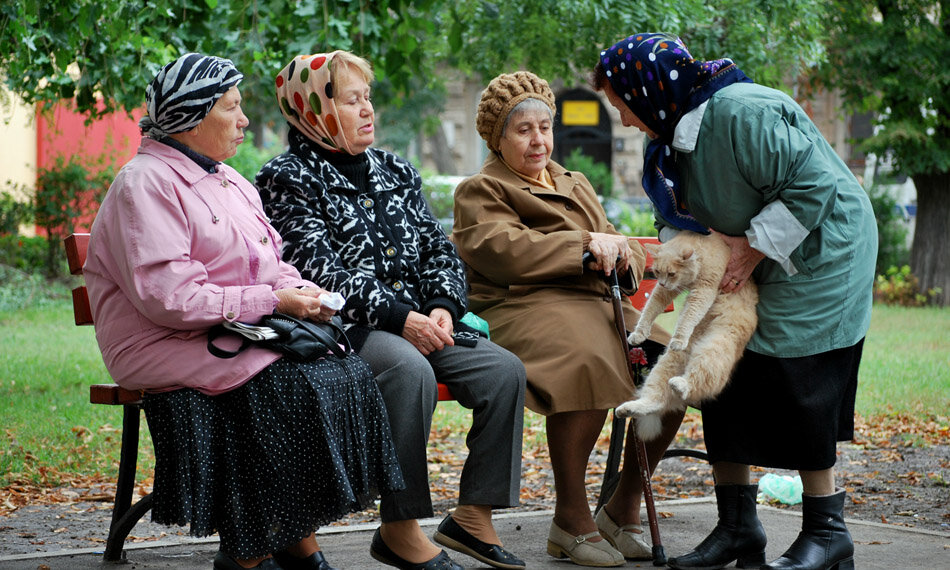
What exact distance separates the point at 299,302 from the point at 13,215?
13.3 meters

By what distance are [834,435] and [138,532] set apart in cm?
276

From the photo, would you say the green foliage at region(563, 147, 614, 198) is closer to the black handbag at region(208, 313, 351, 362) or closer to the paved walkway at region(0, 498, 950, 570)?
the paved walkway at region(0, 498, 950, 570)

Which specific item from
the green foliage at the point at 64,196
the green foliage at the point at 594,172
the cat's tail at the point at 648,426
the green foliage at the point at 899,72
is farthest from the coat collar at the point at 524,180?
the green foliage at the point at 594,172

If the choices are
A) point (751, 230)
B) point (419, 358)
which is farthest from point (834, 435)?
point (419, 358)

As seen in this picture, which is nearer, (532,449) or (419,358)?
(419,358)

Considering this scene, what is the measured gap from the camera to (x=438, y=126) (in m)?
30.6

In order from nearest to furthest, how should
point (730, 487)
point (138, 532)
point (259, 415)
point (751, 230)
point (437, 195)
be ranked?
point (259, 415) < point (751, 230) < point (730, 487) < point (138, 532) < point (437, 195)

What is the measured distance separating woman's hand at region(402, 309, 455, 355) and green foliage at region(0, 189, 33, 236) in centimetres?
1294

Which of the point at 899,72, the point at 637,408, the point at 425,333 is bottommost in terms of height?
the point at 637,408

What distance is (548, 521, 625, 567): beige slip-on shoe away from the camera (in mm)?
3863

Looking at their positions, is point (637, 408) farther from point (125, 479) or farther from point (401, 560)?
point (125, 479)

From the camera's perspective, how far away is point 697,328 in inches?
146

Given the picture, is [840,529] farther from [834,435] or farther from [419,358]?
[419,358]

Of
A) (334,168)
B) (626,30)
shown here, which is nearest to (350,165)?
(334,168)
